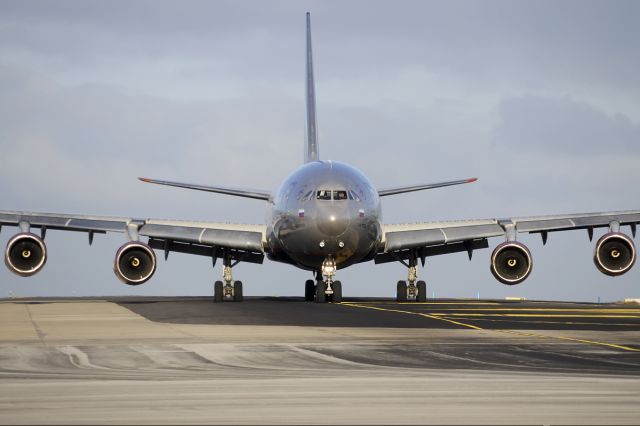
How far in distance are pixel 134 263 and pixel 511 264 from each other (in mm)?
12811

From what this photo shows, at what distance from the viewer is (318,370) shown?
15945 mm

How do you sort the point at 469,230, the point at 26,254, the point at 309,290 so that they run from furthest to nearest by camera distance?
the point at 309,290 → the point at 469,230 → the point at 26,254

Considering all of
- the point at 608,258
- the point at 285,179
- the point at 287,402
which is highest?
the point at 285,179

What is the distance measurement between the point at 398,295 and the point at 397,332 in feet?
69.1

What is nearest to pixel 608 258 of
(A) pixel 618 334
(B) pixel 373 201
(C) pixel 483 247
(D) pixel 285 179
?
(C) pixel 483 247

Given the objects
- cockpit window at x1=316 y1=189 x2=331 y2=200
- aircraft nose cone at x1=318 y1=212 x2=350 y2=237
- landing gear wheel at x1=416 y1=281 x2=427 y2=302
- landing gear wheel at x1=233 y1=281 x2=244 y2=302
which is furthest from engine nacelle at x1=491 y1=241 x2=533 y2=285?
landing gear wheel at x1=233 y1=281 x2=244 y2=302

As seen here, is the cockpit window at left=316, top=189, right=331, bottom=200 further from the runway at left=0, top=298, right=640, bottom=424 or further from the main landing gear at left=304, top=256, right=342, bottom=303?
the runway at left=0, top=298, right=640, bottom=424

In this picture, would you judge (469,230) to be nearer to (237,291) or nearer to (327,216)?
(327,216)

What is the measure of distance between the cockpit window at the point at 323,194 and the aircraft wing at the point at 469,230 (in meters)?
5.20

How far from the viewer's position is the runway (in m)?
11.3

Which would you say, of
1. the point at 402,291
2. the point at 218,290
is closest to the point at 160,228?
the point at 218,290

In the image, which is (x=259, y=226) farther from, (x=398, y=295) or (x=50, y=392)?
(x=50, y=392)

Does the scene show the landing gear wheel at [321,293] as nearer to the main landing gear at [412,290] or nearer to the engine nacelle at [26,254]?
the main landing gear at [412,290]

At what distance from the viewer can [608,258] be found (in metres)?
43.2
